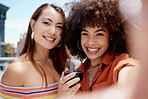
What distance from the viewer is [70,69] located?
5.15 ft

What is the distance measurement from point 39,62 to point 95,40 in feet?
2.63

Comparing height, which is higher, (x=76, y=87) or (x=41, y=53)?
(x=41, y=53)

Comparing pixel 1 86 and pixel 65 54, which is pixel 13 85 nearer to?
pixel 1 86

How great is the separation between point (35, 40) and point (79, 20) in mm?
660

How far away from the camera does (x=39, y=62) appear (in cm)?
188

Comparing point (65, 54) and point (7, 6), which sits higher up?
point (7, 6)

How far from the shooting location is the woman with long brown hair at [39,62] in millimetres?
1572

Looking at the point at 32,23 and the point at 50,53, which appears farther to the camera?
the point at 50,53

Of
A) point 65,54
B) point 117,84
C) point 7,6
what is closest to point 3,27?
point 7,6

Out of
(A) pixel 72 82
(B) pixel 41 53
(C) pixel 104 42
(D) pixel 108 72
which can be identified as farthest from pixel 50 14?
(D) pixel 108 72

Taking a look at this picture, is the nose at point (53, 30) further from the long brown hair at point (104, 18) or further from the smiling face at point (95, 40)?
the smiling face at point (95, 40)

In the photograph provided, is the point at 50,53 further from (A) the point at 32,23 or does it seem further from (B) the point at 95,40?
(B) the point at 95,40

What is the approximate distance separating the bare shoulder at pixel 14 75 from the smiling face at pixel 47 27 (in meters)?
0.45

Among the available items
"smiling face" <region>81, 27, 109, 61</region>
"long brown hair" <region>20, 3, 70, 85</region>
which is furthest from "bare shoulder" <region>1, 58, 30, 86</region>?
"smiling face" <region>81, 27, 109, 61</region>
